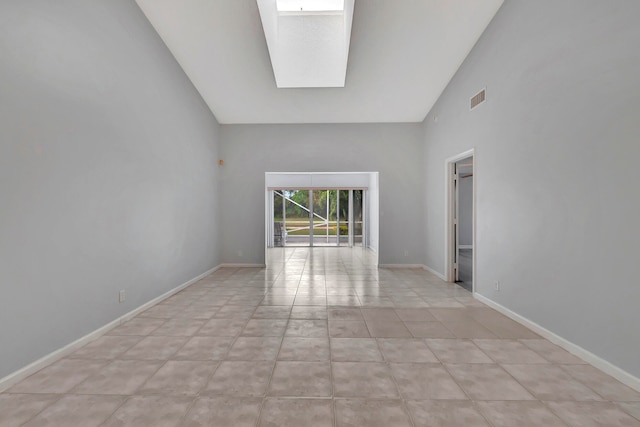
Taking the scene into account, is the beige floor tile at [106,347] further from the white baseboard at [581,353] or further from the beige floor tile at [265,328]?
the white baseboard at [581,353]

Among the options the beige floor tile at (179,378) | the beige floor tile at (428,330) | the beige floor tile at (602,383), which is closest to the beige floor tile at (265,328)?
the beige floor tile at (179,378)

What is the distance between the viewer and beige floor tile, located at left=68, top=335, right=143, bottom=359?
259 cm

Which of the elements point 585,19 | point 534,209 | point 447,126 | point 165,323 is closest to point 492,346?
point 534,209

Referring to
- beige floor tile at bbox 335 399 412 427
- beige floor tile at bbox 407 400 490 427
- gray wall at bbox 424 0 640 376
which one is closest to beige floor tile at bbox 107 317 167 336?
beige floor tile at bbox 335 399 412 427

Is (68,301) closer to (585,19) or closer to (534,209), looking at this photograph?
(534,209)

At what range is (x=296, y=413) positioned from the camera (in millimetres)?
1852

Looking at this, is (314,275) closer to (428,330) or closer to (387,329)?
(387,329)

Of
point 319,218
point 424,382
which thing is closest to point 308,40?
point 424,382

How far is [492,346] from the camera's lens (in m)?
2.78

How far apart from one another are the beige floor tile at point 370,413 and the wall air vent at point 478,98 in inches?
151

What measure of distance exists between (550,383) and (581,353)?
2.02ft

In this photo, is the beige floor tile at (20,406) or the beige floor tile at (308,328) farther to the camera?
the beige floor tile at (308,328)

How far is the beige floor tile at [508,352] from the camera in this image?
2.51 meters

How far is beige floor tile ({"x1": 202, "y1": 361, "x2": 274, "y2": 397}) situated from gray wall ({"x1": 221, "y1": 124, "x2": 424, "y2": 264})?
4.25 meters
